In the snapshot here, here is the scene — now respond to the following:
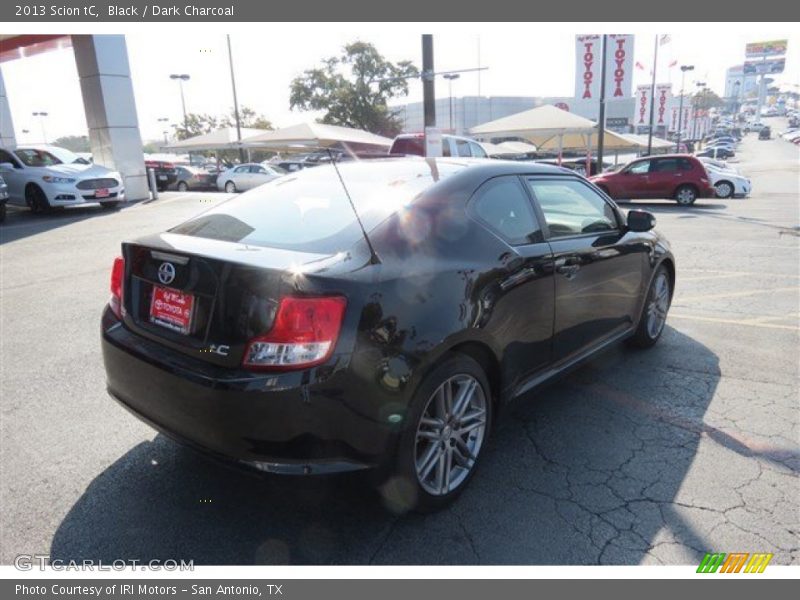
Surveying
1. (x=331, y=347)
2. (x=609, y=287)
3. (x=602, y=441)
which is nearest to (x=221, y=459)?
(x=331, y=347)

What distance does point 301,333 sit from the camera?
7.21ft

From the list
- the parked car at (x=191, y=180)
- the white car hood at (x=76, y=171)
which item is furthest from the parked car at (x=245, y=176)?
the white car hood at (x=76, y=171)

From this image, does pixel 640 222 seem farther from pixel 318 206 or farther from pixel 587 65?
pixel 587 65

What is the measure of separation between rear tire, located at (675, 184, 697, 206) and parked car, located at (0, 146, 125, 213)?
15909 mm

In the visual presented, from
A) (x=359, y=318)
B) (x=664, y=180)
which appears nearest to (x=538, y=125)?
(x=664, y=180)

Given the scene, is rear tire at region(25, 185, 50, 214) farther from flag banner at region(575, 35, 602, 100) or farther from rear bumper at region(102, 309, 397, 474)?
flag banner at region(575, 35, 602, 100)

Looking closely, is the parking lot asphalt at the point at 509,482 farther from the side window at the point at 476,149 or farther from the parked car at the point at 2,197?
the side window at the point at 476,149

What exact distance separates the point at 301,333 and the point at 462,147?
14901 millimetres

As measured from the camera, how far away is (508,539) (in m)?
2.50

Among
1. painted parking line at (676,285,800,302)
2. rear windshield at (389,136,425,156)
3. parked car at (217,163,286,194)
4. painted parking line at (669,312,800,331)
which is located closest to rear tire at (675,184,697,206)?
rear windshield at (389,136,425,156)

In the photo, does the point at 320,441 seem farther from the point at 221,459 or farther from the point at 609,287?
the point at 609,287

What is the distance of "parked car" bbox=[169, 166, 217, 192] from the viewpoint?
2831cm

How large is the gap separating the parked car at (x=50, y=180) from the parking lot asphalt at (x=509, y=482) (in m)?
10.4
